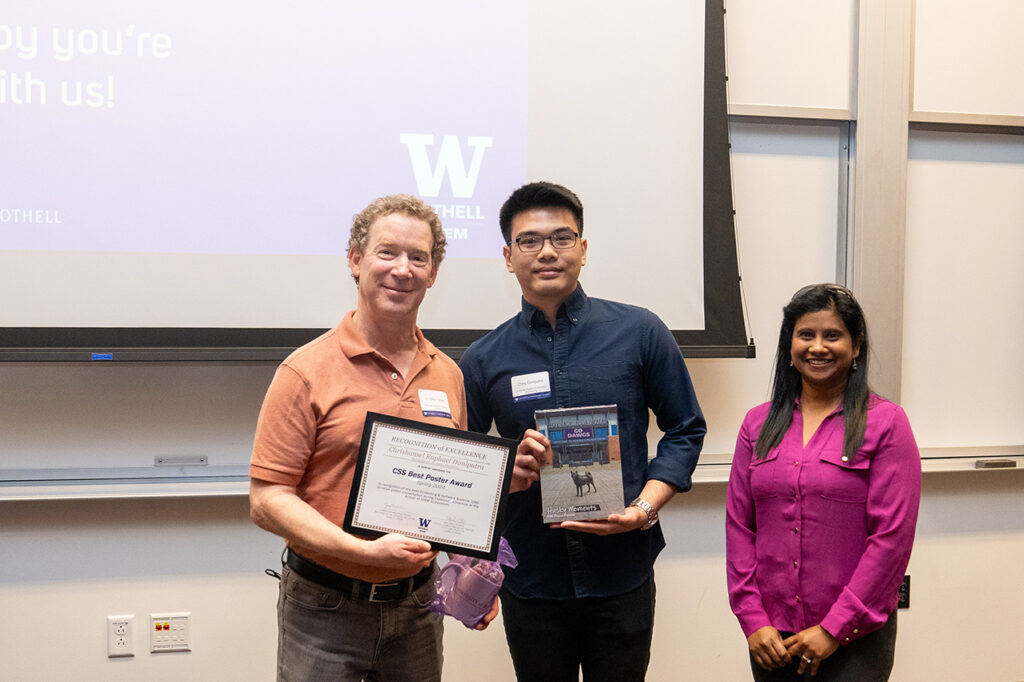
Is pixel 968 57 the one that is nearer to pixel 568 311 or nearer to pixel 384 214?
pixel 568 311

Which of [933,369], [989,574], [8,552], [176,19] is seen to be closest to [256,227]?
[176,19]

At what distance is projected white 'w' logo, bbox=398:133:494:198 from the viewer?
2855 mm

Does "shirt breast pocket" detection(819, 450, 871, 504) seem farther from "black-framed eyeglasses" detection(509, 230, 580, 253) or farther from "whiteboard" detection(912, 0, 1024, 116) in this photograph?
"whiteboard" detection(912, 0, 1024, 116)

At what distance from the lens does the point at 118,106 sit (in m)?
2.69

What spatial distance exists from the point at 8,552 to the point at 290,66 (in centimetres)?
187

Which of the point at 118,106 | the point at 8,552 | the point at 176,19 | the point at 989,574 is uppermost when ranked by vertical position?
the point at 176,19

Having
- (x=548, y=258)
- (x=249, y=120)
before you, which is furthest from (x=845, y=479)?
(x=249, y=120)

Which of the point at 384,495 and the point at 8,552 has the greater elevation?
the point at 384,495

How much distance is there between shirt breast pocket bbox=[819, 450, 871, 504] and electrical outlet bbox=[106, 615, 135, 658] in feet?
7.52

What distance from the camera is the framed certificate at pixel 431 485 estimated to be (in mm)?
1465

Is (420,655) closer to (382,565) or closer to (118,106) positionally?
(382,565)

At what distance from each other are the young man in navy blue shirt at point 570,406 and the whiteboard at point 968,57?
207 cm

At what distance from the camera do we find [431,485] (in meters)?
1.53

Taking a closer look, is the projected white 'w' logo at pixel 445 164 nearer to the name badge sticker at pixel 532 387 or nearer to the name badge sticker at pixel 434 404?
the name badge sticker at pixel 532 387
